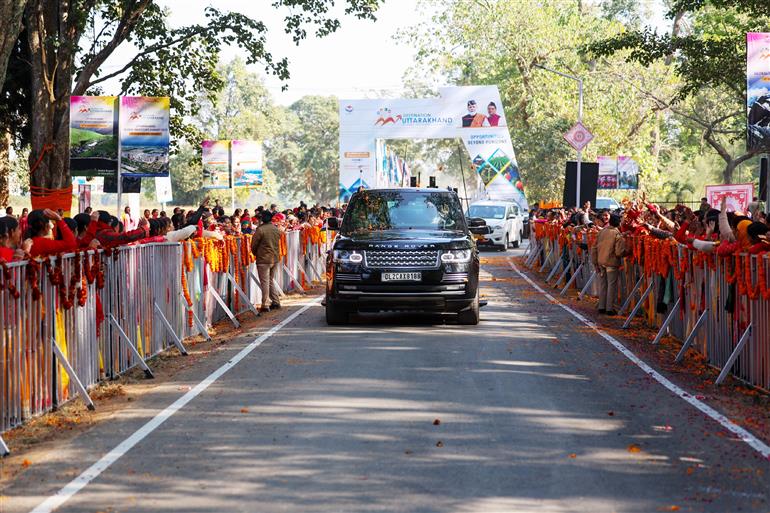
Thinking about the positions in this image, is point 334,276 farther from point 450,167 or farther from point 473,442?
point 450,167

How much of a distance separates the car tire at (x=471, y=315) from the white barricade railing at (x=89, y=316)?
3.51 metres

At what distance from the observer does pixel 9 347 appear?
29.8 feet

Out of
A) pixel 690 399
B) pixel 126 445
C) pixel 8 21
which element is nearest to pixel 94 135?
pixel 8 21

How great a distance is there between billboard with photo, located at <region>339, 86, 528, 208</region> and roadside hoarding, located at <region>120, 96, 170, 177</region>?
2250cm

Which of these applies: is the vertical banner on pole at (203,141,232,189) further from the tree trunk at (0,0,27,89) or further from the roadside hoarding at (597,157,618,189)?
the tree trunk at (0,0,27,89)

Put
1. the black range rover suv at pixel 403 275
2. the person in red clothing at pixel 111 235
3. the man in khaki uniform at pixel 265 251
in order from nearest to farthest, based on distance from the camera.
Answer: the person in red clothing at pixel 111 235 < the black range rover suv at pixel 403 275 < the man in khaki uniform at pixel 265 251

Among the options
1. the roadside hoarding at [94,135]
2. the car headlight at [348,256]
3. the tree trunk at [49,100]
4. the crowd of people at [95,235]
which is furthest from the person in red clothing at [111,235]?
the roadside hoarding at [94,135]

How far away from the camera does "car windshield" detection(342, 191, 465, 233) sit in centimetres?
1781

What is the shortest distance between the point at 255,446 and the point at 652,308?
412 inches

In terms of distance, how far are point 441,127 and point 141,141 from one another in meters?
24.2

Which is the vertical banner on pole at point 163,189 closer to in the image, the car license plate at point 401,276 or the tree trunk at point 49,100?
the tree trunk at point 49,100

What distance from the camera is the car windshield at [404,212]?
17812 millimetres

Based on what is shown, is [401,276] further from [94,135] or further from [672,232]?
[94,135]

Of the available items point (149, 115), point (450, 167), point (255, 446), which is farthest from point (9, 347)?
point (450, 167)
